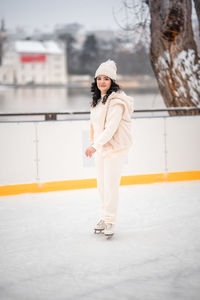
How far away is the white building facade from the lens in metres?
9.62

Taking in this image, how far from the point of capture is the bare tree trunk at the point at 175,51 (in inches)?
248

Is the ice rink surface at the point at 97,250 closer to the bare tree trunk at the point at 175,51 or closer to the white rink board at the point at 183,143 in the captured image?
the white rink board at the point at 183,143

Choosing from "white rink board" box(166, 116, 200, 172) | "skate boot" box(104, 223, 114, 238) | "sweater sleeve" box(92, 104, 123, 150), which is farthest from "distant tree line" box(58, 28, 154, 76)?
"skate boot" box(104, 223, 114, 238)

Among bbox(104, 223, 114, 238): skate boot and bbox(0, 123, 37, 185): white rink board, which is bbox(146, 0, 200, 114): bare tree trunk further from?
bbox(104, 223, 114, 238): skate boot

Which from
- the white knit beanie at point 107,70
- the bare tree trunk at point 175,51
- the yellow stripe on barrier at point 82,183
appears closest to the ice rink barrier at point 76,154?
the yellow stripe on barrier at point 82,183

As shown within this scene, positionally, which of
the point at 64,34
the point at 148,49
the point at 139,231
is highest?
the point at 64,34

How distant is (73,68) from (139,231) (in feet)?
23.8

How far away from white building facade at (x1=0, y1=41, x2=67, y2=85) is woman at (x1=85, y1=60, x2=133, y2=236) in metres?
6.94

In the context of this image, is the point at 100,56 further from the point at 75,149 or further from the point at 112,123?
the point at 112,123

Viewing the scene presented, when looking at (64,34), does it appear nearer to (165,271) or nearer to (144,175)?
(144,175)

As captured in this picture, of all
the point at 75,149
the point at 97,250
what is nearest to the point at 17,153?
the point at 75,149

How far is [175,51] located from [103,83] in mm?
4117

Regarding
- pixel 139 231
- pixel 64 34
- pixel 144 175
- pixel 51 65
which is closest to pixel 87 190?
pixel 144 175

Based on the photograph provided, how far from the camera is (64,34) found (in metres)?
11.2
